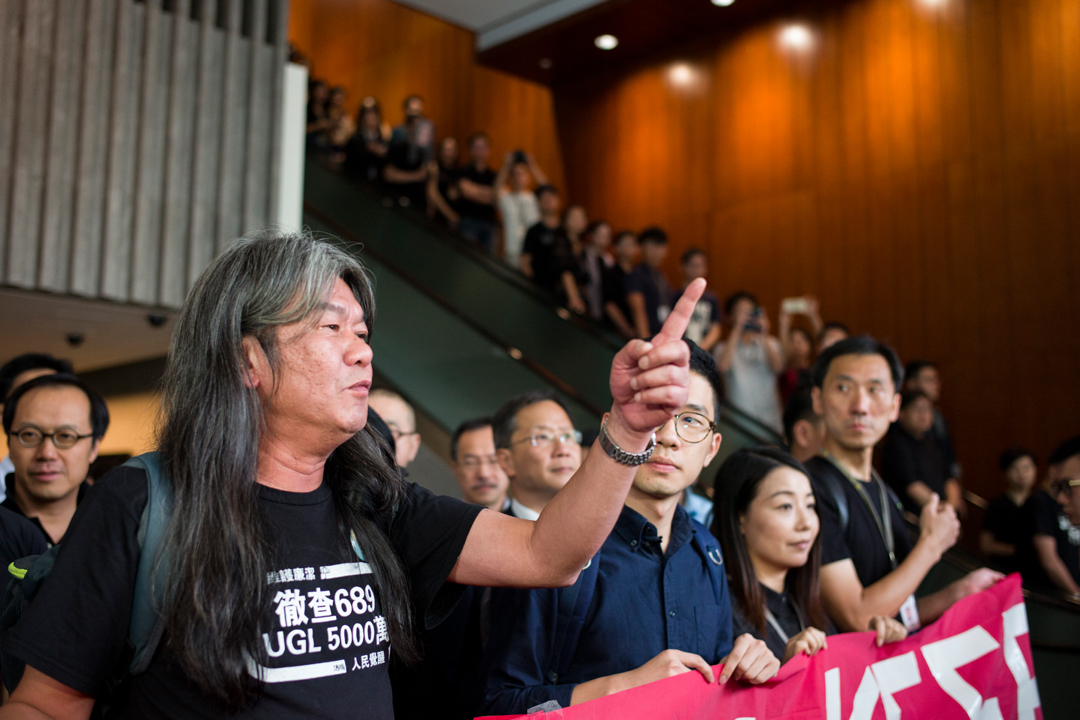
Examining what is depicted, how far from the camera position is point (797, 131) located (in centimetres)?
952

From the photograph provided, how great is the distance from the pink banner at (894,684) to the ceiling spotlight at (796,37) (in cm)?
801

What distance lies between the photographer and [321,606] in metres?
1.44

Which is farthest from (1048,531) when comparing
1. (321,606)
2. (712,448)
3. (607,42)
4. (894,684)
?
(607,42)

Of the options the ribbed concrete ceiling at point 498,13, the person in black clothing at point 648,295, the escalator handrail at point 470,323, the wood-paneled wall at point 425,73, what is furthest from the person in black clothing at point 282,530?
the wood-paneled wall at point 425,73

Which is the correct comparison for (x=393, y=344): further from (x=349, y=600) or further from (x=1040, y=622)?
(x=349, y=600)

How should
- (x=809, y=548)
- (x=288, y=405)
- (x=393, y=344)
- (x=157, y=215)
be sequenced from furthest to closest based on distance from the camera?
(x=393, y=344)
(x=157, y=215)
(x=809, y=548)
(x=288, y=405)

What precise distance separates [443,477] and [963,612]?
11.0 ft

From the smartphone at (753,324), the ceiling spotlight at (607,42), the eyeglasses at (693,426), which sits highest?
the ceiling spotlight at (607,42)

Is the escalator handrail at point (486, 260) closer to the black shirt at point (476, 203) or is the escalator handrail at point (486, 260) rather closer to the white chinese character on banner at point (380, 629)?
the black shirt at point (476, 203)

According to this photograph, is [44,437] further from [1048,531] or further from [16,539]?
[1048,531]

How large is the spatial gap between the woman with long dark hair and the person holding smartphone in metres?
4.09

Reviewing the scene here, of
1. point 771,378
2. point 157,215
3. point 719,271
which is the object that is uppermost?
point 719,271

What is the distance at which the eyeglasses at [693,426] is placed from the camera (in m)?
2.10

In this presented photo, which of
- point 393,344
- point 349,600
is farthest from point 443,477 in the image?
point 349,600
